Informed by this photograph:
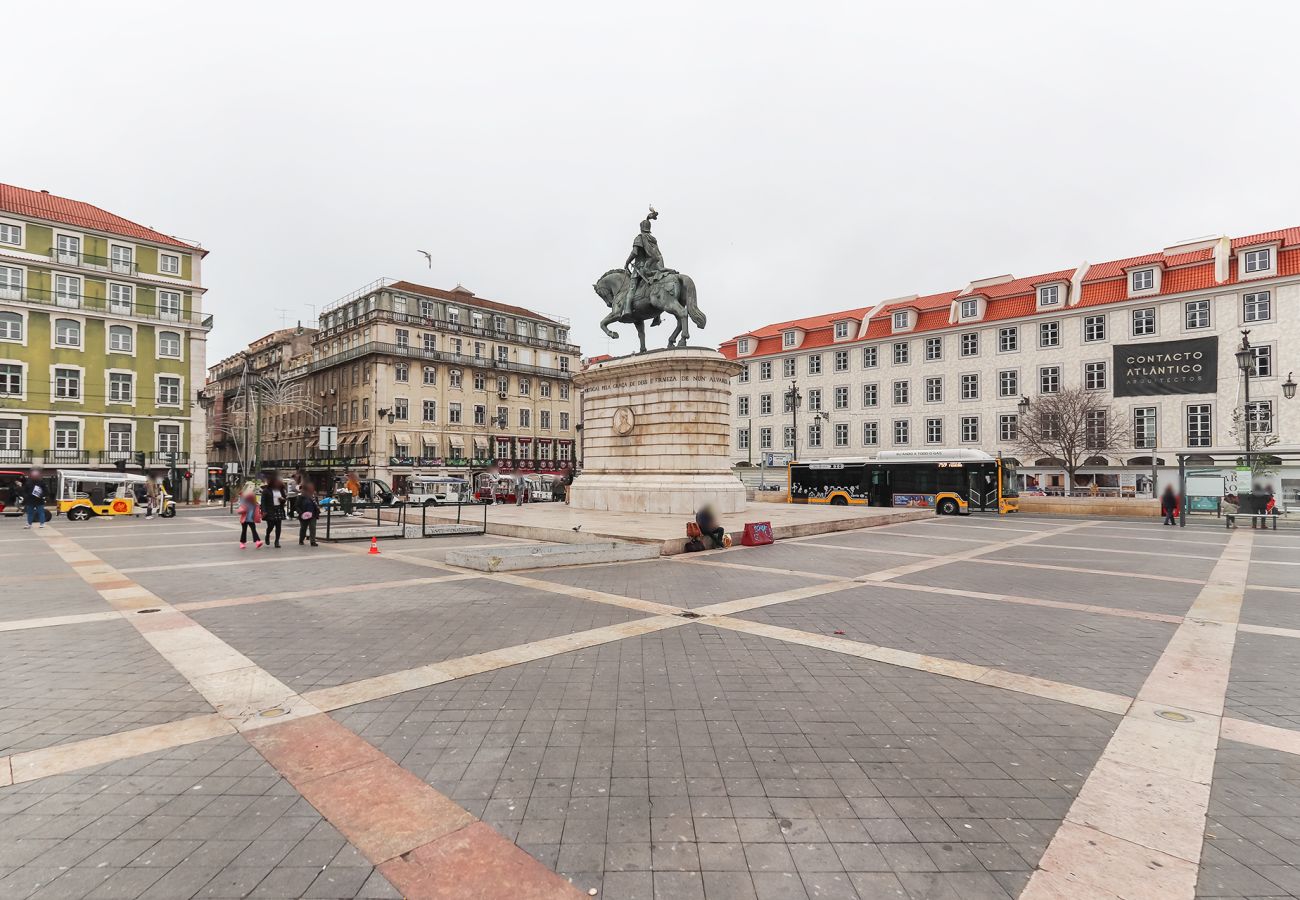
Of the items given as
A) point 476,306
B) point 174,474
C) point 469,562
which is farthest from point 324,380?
point 469,562

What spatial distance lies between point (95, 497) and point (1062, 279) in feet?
202

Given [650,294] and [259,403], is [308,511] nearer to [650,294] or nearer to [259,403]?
[650,294]

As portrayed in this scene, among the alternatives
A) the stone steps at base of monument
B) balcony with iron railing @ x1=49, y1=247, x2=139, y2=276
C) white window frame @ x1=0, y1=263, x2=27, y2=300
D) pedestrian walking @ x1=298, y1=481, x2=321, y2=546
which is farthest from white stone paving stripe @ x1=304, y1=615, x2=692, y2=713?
balcony with iron railing @ x1=49, y1=247, x2=139, y2=276

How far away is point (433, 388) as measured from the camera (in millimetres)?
55969

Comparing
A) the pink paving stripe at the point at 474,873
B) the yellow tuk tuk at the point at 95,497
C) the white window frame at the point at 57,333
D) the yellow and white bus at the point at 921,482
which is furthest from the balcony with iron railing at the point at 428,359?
the pink paving stripe at the point at 474,873

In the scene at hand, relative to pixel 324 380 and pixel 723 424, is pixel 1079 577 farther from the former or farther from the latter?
pixel 324 380

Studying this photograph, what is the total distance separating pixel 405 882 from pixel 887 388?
53.3m

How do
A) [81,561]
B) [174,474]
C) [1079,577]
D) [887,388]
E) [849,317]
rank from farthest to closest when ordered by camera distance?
[849,317] → [887,388] → [174,474] → [81,561] → [1079,577]

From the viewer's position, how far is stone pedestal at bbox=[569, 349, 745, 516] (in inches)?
910

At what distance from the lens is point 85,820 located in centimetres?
328

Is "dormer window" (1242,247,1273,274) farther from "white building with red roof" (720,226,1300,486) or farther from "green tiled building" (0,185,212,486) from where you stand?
"green tiled building" (0,185,212,486)

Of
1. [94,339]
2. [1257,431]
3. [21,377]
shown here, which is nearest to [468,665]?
[1257,431]

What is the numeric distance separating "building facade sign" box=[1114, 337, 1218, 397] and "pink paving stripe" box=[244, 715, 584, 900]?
50.6 m

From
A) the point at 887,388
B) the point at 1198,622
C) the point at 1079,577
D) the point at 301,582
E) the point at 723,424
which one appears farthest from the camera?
the point at 887,388
